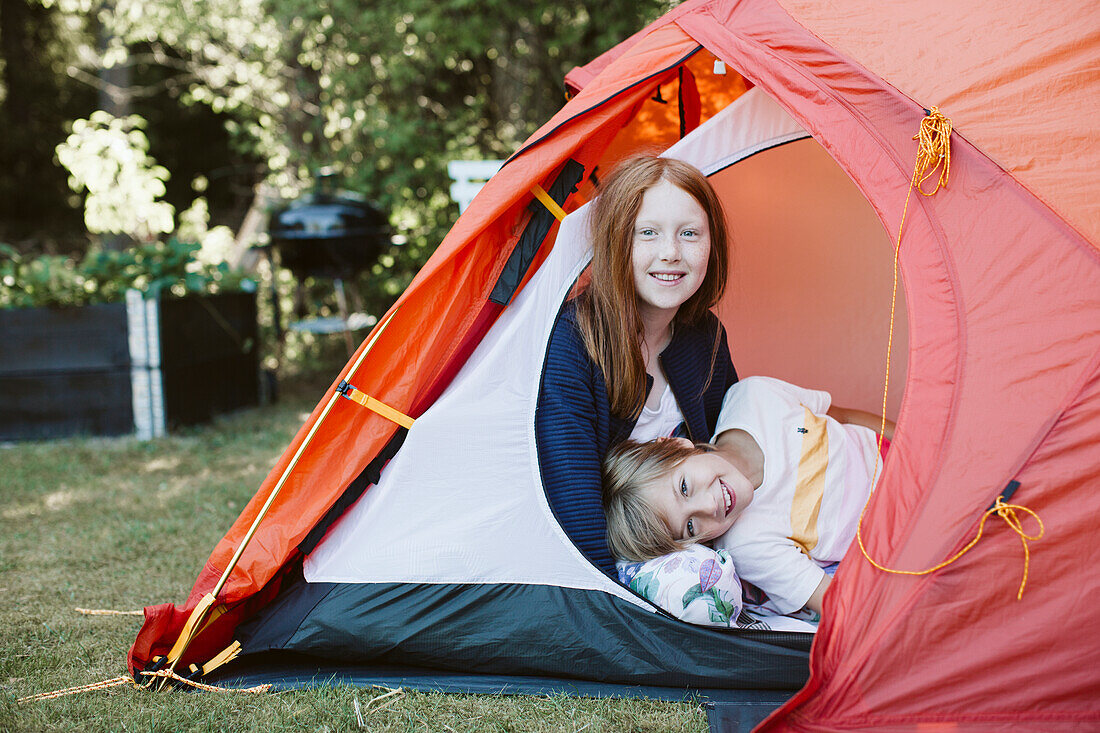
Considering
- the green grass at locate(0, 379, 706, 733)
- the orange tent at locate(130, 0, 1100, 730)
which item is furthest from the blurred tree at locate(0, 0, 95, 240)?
the orange tent at locate(130, 0, 1100, 730)

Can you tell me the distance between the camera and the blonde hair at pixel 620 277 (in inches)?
72.9

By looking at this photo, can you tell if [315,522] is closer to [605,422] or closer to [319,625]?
[319,625]

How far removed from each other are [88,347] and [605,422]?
110 inches

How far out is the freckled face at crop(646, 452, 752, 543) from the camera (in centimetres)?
179

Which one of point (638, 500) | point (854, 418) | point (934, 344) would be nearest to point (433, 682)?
point (638, 500)

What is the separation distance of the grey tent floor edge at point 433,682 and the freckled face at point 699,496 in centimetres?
32

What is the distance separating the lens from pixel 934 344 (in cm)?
148

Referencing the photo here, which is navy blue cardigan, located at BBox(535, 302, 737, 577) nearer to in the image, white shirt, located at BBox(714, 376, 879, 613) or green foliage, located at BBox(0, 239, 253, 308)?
white shirt, located at BBox(714, 376, 879, 613)

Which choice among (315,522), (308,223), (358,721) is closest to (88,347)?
(308,223)

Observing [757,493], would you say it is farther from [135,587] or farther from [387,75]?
[387,75]

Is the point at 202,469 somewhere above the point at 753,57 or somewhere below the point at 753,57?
below

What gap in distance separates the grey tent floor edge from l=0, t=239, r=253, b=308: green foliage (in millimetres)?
2368

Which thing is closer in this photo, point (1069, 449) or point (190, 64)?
point (1069, 449)

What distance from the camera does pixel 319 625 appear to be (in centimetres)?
181
